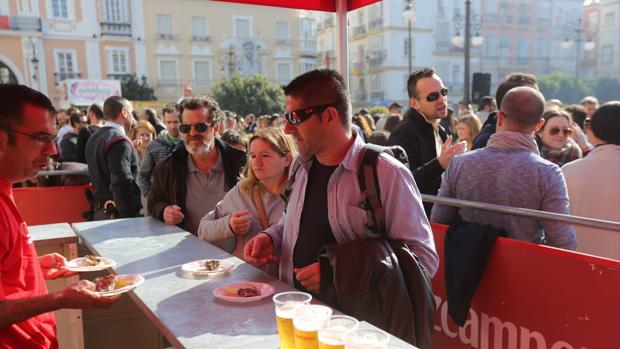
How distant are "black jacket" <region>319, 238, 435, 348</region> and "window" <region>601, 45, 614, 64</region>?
65022 mm

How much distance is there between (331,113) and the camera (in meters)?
2.27

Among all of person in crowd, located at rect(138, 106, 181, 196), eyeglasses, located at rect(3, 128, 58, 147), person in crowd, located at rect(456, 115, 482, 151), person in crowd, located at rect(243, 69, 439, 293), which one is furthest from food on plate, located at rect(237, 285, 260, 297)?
person in crowd, located at rect(456, 115, 482, 151)

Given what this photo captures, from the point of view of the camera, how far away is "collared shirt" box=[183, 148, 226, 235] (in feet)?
12.1

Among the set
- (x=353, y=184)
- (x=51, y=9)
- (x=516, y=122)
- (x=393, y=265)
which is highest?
(x=51, y=9)

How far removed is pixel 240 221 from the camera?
2734mm

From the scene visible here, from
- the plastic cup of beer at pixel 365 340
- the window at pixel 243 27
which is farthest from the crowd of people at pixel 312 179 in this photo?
the window at pixel 243 27

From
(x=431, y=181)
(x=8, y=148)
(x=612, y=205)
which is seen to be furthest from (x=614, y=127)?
(x=8, y=148)

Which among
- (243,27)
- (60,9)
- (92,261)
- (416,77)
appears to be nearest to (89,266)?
(92,261)

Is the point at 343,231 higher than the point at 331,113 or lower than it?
lower

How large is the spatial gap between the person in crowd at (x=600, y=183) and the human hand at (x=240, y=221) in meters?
2.23

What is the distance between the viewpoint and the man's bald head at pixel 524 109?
9.66 feet

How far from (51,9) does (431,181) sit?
4090cm

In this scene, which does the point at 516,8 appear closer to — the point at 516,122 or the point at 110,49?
the point at 110,49

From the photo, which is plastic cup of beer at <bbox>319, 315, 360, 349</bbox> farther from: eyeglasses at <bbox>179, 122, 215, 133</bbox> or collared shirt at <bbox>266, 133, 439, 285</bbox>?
eyeglasses at <bbox>179, 122, 215, 133</bbox>
